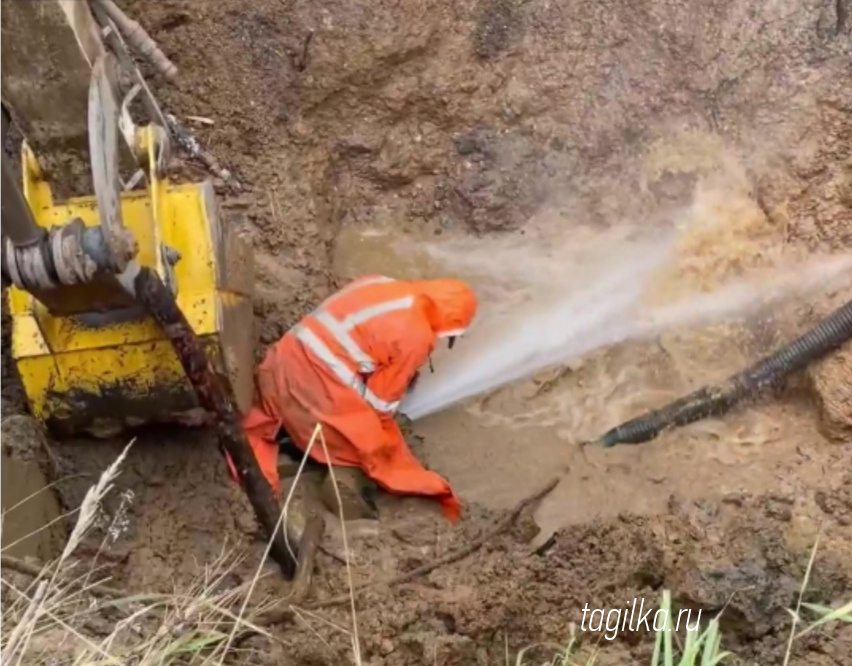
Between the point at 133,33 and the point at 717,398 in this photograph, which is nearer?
the point at 133,33

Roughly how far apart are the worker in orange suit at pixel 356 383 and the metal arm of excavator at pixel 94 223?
0.34 meters

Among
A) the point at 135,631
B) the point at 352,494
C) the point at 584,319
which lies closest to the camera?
the point at 135,631

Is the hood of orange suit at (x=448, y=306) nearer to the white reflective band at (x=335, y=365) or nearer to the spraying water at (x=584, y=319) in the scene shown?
the white reflective band at (x=335, y=365)

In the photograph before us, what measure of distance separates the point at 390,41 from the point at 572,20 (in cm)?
90

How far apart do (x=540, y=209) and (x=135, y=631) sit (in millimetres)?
3214

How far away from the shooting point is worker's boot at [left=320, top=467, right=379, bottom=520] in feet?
14.9

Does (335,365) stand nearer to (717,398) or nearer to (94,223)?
(94,223)

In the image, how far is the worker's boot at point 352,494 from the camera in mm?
4539

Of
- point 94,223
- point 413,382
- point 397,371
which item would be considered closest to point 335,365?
point 397,371

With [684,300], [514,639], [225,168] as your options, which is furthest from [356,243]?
[514,639]

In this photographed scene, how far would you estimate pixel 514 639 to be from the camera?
344cm

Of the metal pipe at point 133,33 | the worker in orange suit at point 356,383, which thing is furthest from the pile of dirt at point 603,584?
the metal pipe at point 133,33

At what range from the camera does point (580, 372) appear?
17.0 ft

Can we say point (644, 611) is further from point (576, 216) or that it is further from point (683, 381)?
point (576, 216)
